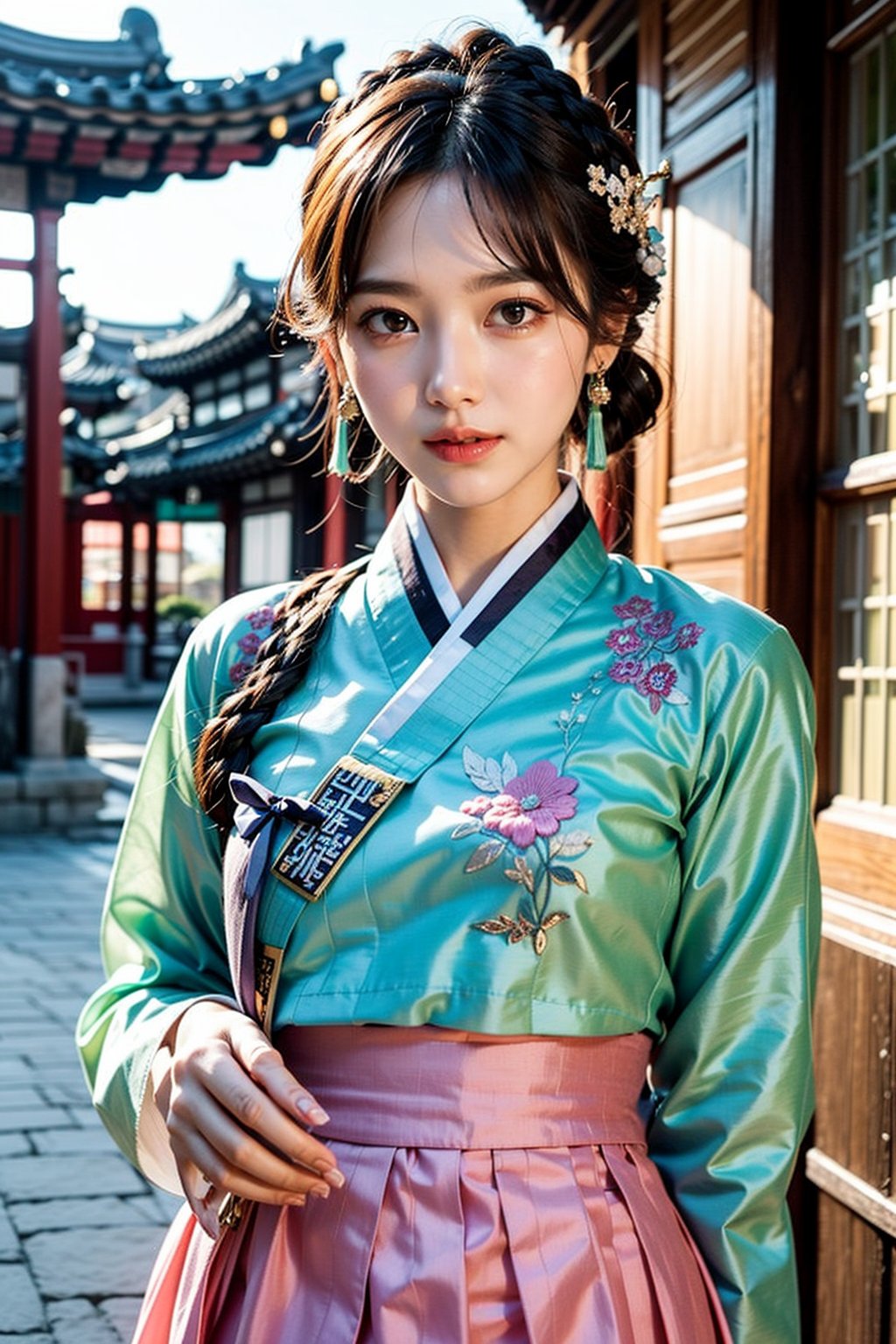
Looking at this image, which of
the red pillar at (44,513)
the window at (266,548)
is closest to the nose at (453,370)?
the red pillar at (44,513)

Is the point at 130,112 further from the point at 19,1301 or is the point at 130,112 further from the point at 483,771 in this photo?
the point at 483,771

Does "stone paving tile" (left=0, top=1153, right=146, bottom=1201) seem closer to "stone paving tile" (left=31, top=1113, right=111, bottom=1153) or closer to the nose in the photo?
"stone paving tile" (left=31, top=1113, right=111, bottom=1153)

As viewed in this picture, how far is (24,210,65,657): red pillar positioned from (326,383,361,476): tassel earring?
1008 centimetres

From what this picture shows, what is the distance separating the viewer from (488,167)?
60.7 inches

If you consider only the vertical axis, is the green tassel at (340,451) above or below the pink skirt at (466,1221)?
above

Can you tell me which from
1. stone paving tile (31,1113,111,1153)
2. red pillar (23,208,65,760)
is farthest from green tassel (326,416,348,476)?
red pillar (23,208,65,760)

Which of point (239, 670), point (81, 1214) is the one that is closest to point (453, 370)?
point (239, 670)

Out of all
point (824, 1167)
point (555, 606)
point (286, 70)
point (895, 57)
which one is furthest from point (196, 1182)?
point (286, 70)

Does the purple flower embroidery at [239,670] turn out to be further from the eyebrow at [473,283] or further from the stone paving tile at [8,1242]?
the stone paving tile at [8,1242]

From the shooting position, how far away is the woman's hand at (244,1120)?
4.43 ft

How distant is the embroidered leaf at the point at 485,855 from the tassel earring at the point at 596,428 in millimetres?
573

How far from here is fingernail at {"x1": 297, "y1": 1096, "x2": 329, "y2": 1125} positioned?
133 centimetres

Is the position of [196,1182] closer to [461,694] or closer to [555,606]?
[461,694]

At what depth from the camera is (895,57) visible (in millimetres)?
2295
